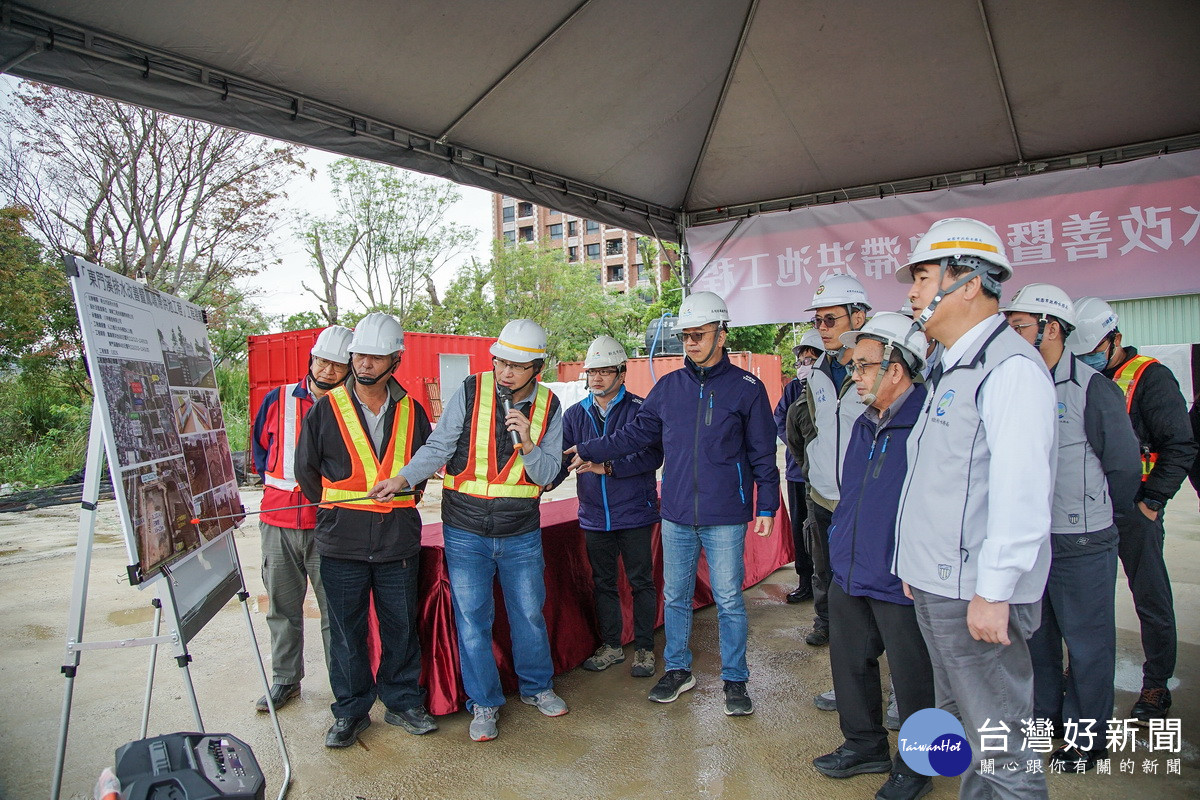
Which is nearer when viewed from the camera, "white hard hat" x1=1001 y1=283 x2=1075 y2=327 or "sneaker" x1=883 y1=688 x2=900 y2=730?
"white hard hat" x1=1001 y1=283 x2=1075 y2=327

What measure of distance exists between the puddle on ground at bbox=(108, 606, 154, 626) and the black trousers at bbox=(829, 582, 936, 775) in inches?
199

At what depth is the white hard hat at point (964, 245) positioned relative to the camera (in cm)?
196

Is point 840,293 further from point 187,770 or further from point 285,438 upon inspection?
point 187,770

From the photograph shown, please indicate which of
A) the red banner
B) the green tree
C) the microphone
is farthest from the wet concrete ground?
the green tree

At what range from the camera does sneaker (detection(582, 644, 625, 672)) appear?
389cm

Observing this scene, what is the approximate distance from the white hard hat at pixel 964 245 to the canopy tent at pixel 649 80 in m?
1.85

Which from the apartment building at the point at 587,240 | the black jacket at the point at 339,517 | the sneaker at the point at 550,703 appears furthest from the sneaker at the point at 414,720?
the apartment building at the point at 587,240

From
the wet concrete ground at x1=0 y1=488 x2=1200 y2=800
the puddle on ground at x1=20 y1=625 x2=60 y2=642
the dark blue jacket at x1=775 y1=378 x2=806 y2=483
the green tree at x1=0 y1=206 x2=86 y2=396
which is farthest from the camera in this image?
the green tree at x1=0 y1=206 x2=86 y2=396

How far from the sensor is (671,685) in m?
3.48

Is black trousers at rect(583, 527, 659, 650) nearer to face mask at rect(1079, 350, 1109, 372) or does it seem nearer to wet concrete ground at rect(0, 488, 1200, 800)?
wet concrete ground at rect(0, 488, 1200, 800)

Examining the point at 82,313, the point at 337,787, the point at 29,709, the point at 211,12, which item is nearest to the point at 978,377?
the point at 82,313

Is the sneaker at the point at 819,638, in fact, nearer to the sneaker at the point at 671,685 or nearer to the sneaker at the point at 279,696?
the sneaker at the point at 671,685

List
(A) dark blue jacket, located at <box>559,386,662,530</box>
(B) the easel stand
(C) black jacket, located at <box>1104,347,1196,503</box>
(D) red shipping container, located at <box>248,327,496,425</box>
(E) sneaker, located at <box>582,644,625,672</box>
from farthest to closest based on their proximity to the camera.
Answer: (D) red shipping container, located at <box>248,327,496,425</box>
(E) sneaker, located at <box>582,644,625,672</box>
(A) dark blue jacket, located at <box>559,386,662,530</box>
(C) black jacket, located at <box>1104,347,1196,503</box>
(B) the easel stand

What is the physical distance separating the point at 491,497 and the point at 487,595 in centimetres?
47
